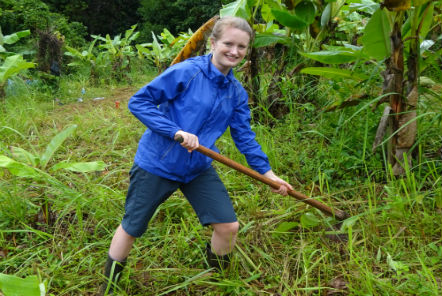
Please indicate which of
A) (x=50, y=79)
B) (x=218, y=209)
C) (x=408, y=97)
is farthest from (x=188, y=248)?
(x=50, y=79)

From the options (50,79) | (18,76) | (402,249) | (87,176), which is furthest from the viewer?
(50,79)

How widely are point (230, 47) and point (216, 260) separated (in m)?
1.01

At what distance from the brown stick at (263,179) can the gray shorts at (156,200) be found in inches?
7.5

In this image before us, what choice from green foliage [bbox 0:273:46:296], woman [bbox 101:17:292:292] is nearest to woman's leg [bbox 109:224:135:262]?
woman [bbox 101:17:292:292]

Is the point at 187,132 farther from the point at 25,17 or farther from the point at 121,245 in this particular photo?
the point at 25,17

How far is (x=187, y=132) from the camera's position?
1.54 metres

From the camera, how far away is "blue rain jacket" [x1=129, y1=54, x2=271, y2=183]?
1529 mm

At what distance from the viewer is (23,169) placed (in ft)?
6.31

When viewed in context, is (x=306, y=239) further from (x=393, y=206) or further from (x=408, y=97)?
(x=408, y=97)

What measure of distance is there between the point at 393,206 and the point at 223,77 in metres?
1.04

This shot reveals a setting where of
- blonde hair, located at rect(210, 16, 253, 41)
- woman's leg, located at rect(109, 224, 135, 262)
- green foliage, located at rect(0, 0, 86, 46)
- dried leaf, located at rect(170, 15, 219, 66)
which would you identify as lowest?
green foliage, located at rect(0, 0, 86, 46)

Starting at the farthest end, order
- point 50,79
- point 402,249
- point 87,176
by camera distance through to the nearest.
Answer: point 50,79 → point 87,176 → point 402,249

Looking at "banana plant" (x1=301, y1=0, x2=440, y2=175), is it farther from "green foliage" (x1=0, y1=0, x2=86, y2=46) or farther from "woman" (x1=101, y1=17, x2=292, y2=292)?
"green foliage" (x1=0, y1=0, x2=86, y2=46)

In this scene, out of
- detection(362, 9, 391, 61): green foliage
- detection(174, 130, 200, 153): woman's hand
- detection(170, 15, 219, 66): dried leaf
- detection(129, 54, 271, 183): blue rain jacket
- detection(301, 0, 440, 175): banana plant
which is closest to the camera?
detection(174, 130, 200, 153): woman's hand
